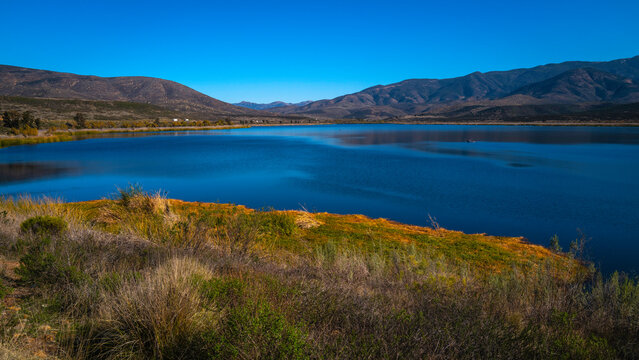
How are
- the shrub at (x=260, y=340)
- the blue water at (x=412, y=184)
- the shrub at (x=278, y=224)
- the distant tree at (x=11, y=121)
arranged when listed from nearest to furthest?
1. the shrub at (x=260, y=340)
2. the shrub at (x=278, y=224)
3. the blue water at (x=412, y=184)
4. the distant tree at (x=11, y=121)

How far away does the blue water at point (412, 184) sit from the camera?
1398 centimetres

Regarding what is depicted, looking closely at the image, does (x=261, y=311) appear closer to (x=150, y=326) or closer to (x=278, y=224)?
(x=150, y=326)

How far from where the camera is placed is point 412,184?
22438 millimetres

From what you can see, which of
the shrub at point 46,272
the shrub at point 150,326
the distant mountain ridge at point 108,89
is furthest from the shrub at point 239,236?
the distant mountain ridge at point 108,89

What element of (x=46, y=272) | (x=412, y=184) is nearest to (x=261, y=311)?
(x=46, y=272)

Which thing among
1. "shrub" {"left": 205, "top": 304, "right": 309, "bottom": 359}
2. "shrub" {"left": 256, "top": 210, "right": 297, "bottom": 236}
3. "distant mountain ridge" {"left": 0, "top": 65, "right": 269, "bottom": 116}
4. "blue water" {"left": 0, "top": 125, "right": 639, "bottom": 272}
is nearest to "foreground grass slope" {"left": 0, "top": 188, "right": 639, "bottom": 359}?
"shrub" {"left": 205, "top": 304, "right": 309, "bottom": 359}

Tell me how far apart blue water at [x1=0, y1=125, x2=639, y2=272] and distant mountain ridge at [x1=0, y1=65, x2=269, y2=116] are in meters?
120

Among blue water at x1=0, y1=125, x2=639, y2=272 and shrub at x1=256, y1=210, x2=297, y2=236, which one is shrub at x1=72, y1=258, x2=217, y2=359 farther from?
blue water at x1=0, y1=125, x2=639, y2=272

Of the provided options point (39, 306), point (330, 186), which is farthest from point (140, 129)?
point (39, 306)

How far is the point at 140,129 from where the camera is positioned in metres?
80.6

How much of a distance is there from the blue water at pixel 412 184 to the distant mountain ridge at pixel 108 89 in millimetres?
120479

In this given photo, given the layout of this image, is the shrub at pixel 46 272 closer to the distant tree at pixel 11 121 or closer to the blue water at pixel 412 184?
the blue water at pixel 412 184

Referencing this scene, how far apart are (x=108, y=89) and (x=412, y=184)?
186 metres

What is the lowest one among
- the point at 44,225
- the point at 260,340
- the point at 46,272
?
the point at 44,225
